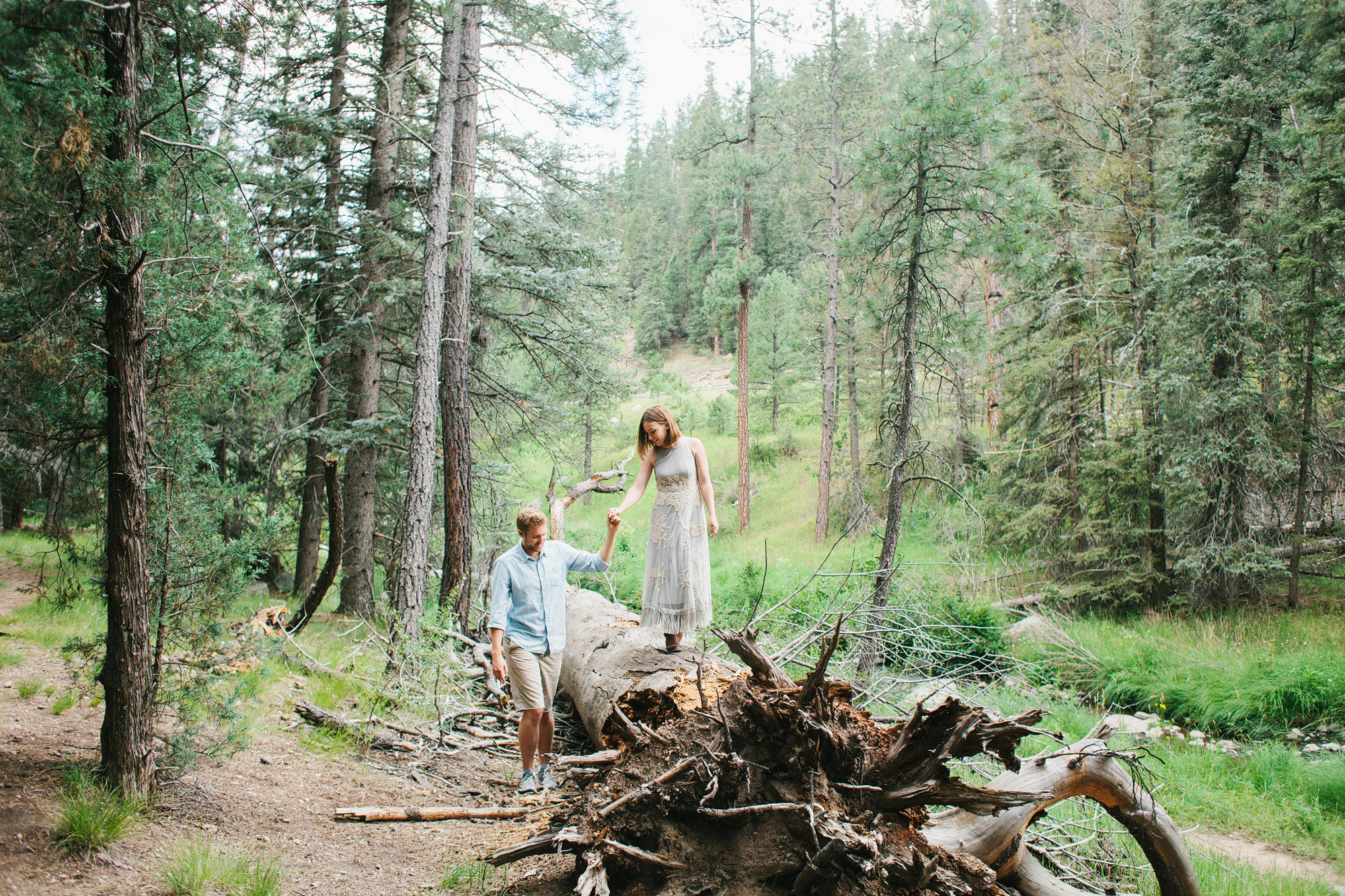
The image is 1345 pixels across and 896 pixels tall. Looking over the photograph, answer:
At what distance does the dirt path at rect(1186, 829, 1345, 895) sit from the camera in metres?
5.44

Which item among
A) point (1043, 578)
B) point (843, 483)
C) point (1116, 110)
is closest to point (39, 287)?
point (1043, 578)

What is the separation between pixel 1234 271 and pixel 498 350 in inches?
478

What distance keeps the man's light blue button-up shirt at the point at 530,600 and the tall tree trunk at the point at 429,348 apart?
3880 mm

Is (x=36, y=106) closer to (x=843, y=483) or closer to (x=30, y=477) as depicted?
(x=30, y=477)

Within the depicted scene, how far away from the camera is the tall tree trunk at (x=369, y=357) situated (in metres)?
10.9

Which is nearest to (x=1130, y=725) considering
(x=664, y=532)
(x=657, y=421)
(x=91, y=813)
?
(x=664, y=532)

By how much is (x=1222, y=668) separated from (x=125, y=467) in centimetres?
1164

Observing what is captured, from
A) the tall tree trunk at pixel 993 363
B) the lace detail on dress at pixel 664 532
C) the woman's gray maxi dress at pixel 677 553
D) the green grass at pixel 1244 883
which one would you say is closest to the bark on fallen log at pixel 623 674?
the woman's gray maxi dress at pixel 677 553

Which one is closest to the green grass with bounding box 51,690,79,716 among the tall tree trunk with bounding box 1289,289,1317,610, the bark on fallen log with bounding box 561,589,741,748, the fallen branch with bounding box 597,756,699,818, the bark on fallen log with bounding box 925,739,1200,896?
the bark on fallen log with bounding box 561,589,741,748

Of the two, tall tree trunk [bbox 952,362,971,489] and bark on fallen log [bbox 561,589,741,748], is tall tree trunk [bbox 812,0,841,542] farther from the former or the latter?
bark on fallen log [bbox 561,589,741,748]

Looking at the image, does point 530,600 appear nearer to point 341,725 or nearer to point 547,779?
point 547,779

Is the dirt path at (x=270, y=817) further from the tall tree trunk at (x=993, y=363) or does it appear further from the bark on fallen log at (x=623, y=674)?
the tall tree trunk at (x=993, y=363)

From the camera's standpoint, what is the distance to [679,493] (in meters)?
5.48

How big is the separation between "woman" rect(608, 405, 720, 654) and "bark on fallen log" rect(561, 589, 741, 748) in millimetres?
295
